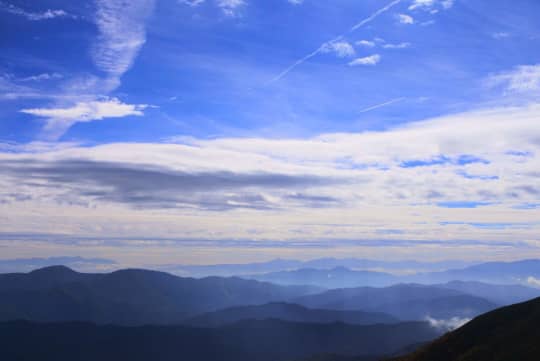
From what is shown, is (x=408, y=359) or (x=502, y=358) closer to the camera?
(x=502, y=358)

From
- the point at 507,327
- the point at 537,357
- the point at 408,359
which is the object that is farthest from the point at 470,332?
the point at 537,357

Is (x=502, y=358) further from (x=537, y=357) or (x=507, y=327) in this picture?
(x=507, y=327)

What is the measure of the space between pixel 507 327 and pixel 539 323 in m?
12.1

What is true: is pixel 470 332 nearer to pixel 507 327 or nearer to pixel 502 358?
pixel 507 327

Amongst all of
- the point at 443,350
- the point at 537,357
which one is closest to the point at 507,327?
the point at 443,350

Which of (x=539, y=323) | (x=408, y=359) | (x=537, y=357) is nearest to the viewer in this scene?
(x=537, y=357)

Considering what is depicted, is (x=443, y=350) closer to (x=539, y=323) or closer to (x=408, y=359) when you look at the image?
(x=408, y=359)

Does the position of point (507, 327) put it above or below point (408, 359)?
above

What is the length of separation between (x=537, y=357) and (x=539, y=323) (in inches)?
1329

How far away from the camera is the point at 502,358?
164625mm

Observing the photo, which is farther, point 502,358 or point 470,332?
point 470,332

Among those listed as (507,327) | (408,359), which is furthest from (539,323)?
(408,359)

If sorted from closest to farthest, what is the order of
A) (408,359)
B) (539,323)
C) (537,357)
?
(537,357) → (539,323) → (408,359)

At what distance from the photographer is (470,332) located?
200 metres
